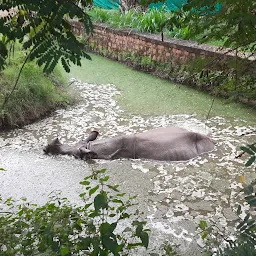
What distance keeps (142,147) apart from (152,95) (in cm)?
224

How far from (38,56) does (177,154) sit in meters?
3.23

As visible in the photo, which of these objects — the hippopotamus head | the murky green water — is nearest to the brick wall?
the murky green water

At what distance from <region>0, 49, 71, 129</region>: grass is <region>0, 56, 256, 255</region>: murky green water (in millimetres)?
183

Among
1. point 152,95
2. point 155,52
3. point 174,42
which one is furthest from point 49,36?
point 155,52

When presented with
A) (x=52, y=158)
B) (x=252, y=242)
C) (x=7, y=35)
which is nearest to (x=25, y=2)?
(x=7, y=35)

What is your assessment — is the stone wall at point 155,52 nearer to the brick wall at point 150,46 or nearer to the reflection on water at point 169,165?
the brick wall at point 150,46

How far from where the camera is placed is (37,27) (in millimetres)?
1997

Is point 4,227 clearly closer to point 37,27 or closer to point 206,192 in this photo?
point 37,27

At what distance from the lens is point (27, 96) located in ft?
19.5

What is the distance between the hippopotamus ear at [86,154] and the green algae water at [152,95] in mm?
1607

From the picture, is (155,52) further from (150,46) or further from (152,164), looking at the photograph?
(152,164)

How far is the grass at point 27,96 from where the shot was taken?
5688 mm

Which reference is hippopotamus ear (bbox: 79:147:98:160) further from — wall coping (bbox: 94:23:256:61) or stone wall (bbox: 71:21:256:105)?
wall coping (bbox: 94:23:256:61)

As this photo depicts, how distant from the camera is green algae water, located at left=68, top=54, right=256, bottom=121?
6266mm
